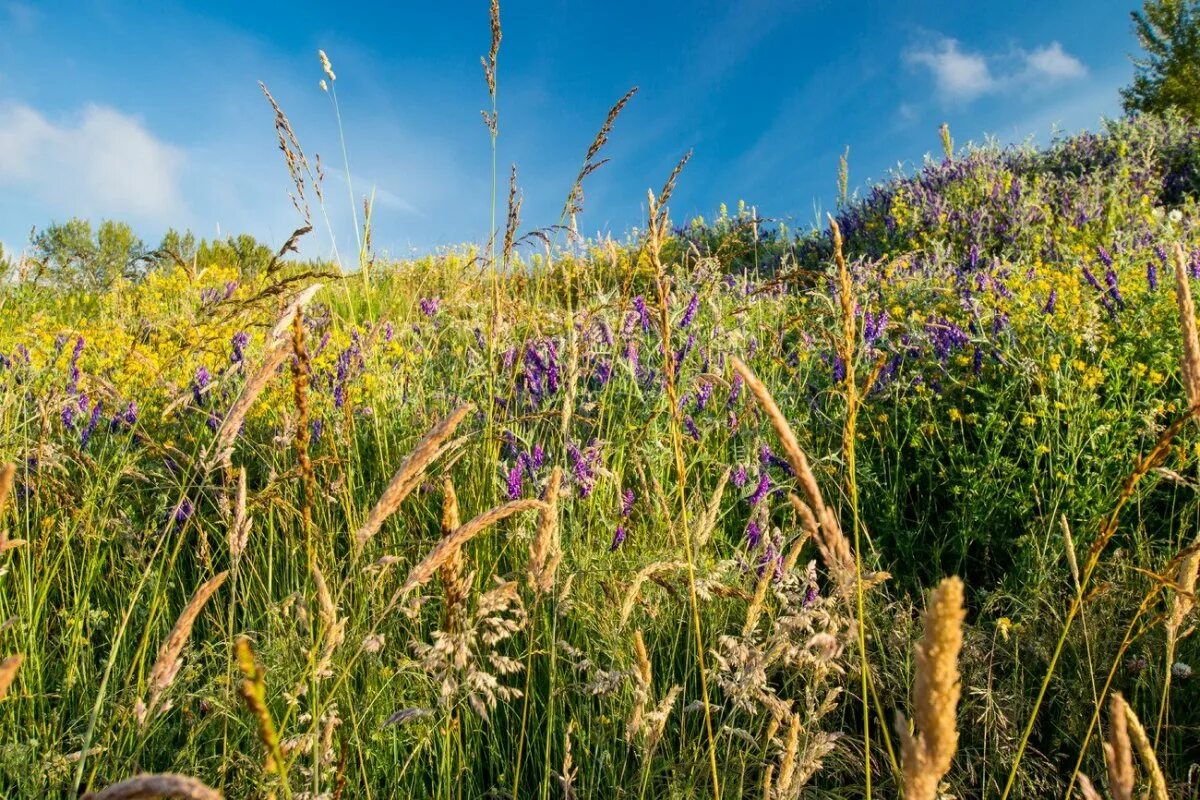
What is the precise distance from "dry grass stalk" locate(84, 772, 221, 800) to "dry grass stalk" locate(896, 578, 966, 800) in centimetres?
47

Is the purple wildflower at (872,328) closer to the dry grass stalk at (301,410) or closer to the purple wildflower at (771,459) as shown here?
the purple wildflower at (771,459)

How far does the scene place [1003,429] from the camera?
3051 mm

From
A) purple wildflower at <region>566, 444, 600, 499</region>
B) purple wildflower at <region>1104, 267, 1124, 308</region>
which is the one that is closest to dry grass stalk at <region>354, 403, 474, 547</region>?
purple wildflower at <region>566, 444, 600, 499</region>

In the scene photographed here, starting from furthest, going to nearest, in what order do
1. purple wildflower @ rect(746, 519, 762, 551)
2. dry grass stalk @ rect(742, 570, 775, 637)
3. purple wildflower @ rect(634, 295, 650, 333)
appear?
purple wildflower @ rect(634, 295, 650, 333), purple wildflower @ rect(746, 519, 762, 551), dry grass stalk @ rect(742, 570, 775, 637)

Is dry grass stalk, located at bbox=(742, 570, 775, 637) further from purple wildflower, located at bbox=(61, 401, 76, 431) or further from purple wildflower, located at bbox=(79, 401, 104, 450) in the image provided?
purple wildflower, located at bbox=(61, 401, 76, 431)

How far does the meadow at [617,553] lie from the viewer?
129cm

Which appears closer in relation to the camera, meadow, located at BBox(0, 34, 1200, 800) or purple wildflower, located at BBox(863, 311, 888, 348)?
meadow, located at BBox(0, 34, 1200, 800)

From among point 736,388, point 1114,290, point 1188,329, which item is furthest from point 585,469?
point 1114,290

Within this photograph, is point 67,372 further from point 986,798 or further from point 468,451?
point 986,798

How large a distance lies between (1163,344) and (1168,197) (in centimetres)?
723

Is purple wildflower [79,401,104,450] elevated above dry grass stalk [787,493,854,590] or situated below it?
above

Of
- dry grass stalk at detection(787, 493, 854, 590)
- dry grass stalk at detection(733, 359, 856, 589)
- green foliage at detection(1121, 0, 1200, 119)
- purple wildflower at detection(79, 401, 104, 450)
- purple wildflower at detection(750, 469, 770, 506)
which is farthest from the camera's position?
green foliage at detection(1121, 0, 1200, 119)

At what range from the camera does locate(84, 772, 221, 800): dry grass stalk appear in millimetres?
539

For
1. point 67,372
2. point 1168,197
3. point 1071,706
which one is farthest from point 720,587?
point 1168,197
